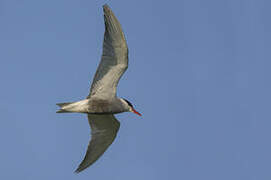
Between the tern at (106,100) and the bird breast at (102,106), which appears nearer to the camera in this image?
the tern at (106,100)

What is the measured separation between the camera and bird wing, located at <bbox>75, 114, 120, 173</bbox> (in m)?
12.4

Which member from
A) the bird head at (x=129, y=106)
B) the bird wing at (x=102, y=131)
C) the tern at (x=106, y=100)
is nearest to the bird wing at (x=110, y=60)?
the tern at (x=106, y=100)

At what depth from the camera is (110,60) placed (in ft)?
35.6

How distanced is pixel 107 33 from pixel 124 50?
0.59 meters

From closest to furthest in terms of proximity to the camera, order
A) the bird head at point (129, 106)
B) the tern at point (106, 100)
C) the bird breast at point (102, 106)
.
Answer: the tern at point (106, 100) → the bird breast at point (102, 106) → the bird head at point (129, 106)

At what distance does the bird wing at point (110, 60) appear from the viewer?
33.4 feet

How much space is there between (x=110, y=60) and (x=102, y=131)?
2663 mm

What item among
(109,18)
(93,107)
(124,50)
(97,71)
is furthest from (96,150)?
(109,18)

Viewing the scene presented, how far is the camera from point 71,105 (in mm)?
11352

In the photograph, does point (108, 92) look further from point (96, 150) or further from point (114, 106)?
point (96, 150)

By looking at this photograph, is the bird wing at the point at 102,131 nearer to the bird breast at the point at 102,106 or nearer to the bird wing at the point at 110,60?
the bird breast at the point at 102,106

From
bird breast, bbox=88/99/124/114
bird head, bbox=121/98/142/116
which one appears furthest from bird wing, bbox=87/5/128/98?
bird head, bbox=121/98/142/116

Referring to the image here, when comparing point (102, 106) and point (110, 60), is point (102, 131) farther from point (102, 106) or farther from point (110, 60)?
point (110, 60)

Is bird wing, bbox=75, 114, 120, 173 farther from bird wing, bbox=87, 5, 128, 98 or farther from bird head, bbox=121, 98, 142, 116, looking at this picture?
bird wing, bbox=87, 5, 128, 98
